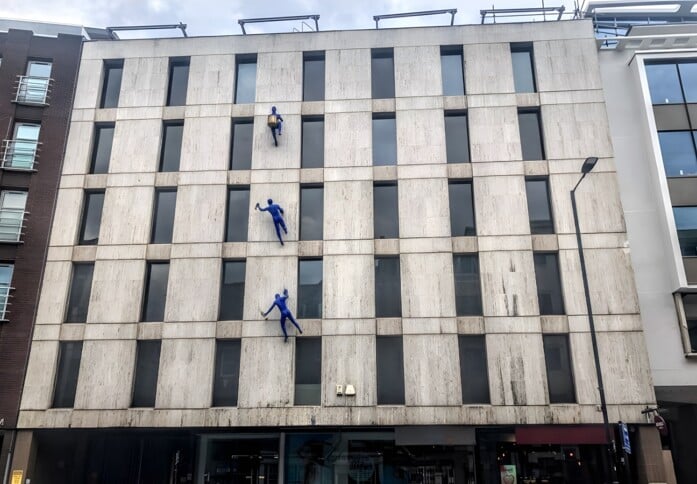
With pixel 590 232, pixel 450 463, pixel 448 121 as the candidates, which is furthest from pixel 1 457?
pixel 590 232

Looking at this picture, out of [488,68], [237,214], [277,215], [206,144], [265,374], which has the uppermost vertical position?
[488,68]

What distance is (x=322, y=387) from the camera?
1959 cm

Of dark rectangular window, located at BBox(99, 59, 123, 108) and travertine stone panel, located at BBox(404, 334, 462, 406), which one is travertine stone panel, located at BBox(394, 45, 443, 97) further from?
dark rectangular window, located at BBox(99, 59, 123, 108)

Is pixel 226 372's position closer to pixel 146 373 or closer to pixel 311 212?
pixel 146 373

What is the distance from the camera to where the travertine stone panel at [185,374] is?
774 inches

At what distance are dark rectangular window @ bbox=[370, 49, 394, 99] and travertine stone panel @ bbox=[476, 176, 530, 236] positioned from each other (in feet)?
19.0

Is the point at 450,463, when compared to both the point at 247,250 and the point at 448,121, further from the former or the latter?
the point at 448,121

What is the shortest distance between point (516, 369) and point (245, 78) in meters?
16.9

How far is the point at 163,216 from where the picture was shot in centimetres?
2227

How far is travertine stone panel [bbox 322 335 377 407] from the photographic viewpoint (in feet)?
63.8

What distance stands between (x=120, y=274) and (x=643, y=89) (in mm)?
23178

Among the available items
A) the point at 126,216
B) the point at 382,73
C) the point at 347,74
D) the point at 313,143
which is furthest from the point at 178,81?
the point at 382,73

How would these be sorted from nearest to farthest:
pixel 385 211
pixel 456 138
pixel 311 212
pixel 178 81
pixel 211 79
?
pixel 385 211 < pixel 311 212 < pixel 456 138 < pixel 211 79 < pixel 178 81

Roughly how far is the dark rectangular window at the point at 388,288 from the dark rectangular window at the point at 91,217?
11.8m
